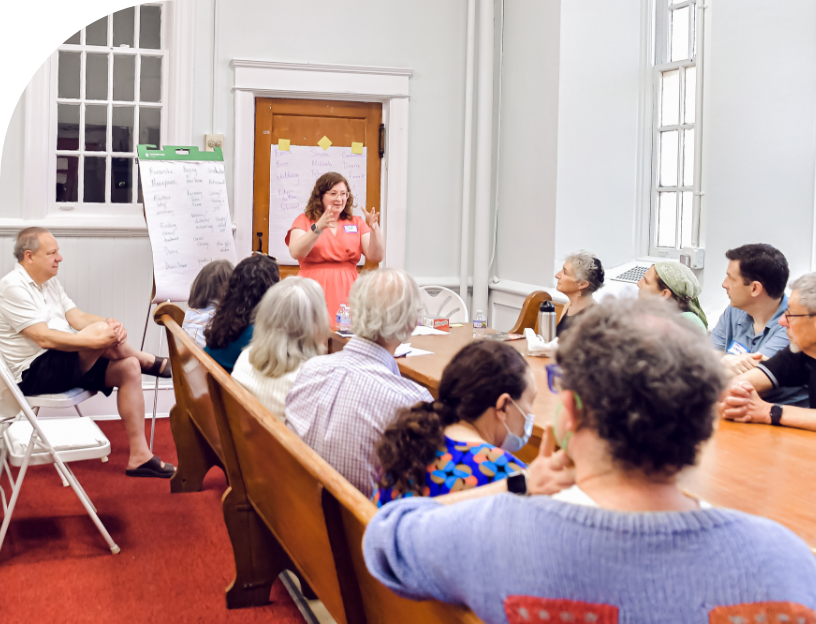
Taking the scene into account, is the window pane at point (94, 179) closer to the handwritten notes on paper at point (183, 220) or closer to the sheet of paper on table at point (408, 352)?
the handwritten notes on paper at point (183, 220)

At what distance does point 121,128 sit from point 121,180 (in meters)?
0.35

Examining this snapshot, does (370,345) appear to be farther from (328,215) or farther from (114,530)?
(328,215)

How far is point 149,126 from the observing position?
5.26 meters

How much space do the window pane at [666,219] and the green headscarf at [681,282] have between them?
5.89ft

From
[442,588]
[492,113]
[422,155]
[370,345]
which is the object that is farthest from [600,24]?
[442,588]

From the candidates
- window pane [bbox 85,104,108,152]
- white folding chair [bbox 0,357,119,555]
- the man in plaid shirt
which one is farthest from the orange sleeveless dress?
the man in plaid shirt

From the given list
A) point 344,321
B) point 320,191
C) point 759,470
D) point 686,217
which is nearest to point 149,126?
point 320,191

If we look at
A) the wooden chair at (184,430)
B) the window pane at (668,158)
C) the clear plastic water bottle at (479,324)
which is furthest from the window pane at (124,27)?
the window pane at (668,158)

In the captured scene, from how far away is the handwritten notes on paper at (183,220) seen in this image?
4703 mm

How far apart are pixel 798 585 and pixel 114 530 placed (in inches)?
116

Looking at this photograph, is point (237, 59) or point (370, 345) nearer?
point (370, 345)

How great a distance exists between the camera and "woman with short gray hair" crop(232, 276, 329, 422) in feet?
8.13

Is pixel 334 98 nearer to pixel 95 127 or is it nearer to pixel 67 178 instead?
pixel 95 127

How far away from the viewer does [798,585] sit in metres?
0.84
